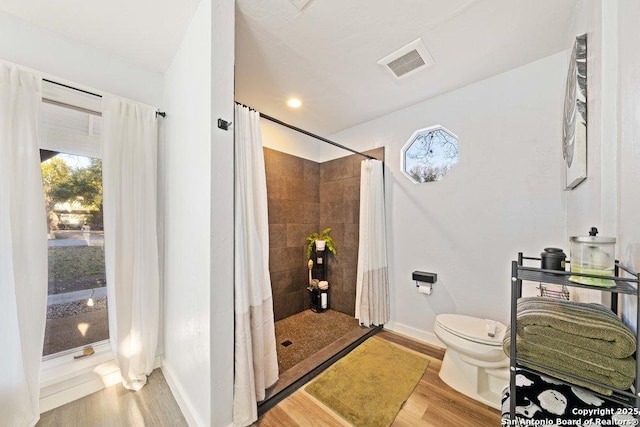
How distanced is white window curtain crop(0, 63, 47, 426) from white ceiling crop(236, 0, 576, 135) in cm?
135

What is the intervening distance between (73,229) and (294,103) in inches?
85.3

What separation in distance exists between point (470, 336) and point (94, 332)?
9.23ft

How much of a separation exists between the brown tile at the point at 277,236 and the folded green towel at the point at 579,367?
7.68ft

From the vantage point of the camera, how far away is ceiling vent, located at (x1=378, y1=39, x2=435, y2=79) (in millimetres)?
1608

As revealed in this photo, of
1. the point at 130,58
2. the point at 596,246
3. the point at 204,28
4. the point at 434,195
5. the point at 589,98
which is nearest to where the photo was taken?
the point at 596,246

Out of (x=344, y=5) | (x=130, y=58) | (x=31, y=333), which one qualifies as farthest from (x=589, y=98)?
(x=31, y=333)

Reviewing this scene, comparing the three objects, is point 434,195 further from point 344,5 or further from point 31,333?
point 31,333

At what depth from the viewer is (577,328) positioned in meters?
0.65

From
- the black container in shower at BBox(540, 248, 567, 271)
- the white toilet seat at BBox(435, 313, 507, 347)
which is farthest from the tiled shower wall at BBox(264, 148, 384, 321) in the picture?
the black container in shower at BBox(540, 248, 567, 271)

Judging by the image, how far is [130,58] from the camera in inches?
68.8

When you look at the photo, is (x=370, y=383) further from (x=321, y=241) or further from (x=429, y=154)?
(x=429, y=154)

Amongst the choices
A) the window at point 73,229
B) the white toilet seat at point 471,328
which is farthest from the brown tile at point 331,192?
the window at point 73,229

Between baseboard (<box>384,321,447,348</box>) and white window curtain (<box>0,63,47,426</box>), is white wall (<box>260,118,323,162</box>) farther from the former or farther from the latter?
baseboard (<box>384,321,447,348</box>)

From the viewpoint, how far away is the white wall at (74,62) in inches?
53.8
